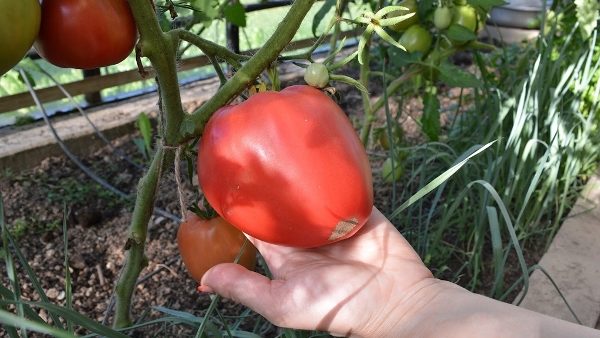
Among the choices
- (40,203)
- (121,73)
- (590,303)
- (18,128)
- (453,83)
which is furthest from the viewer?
(121,73)

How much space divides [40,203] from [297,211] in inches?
39.7

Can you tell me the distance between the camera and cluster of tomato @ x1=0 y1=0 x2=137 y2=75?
0.47 metres

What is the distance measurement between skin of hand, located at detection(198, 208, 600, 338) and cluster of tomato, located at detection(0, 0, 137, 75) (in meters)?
0.30

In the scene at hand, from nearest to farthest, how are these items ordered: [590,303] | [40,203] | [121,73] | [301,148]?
[301,148], [590,303], [40,203], [121,73]

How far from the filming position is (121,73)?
1853mm

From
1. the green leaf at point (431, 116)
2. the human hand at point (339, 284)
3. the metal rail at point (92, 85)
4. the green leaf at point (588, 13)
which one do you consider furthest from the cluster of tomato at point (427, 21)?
the human hand at point (339, 284)

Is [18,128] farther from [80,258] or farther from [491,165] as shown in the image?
[491,165]

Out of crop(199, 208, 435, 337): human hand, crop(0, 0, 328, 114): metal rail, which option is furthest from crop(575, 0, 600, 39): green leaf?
crop(199, 208, 435, 337): human hand

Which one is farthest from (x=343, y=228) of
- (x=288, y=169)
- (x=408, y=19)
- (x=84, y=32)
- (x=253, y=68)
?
(x=408, y=19)

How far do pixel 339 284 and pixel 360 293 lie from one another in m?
0.03

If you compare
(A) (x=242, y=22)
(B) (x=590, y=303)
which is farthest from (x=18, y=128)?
(B) (x=590, y=303)

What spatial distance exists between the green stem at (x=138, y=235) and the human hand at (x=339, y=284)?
112 mm

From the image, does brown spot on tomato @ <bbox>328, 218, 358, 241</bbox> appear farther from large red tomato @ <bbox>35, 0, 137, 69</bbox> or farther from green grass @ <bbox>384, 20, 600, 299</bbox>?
green grass @ <bbox>384, 20, 600, 299</bbox>

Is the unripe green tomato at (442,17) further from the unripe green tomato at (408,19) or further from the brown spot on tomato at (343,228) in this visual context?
→ the brown spot on tomato at (343,228)
